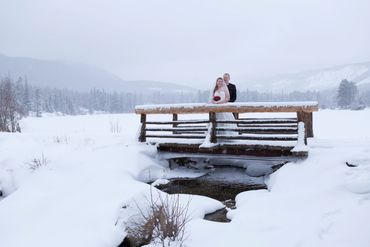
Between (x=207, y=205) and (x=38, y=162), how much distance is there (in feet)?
17.0

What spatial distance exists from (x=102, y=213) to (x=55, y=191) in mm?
1565

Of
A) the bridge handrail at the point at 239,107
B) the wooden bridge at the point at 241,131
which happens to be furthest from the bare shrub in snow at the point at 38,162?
the bridge handrail at the point at 239,107

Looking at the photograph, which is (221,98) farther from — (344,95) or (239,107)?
(344,95)

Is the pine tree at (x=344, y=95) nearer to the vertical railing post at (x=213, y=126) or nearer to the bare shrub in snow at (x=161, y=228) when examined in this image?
the vertical railing post at (x=213, y=126)

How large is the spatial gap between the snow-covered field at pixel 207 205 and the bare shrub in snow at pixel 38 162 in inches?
17.6

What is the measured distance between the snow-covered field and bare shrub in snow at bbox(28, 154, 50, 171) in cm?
45

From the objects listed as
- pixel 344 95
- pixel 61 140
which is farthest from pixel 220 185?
pixel 344 95

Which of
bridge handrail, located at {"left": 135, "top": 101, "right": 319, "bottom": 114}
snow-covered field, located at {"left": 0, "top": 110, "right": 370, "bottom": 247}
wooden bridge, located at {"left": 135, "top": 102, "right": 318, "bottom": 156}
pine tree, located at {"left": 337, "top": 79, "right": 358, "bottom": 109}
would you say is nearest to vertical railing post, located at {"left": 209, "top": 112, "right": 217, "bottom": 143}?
wooden bridge, located at {"left": 135, "top": 102, "right": 318, "bottom": 156}

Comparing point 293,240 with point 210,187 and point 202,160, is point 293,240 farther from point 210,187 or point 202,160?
point 202,160

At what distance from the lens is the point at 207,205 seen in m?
6.62

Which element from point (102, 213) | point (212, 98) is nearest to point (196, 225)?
point (102, 213)

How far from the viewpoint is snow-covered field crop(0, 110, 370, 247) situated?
16.0 ft

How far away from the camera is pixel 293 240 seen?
468 cm

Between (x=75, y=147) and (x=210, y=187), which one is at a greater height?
(x=75, y=147)
